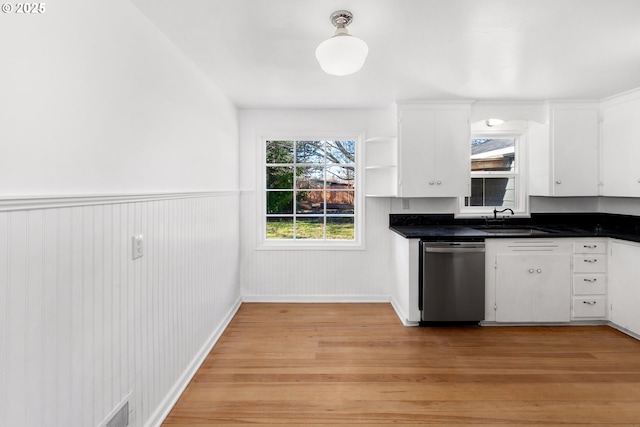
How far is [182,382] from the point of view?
2180mm

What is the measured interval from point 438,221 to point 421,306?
1151 mm

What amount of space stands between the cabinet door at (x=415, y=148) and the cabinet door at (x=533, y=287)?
1.13 m

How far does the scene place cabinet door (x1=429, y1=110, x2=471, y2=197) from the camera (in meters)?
3.50

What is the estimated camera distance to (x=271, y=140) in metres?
3.99

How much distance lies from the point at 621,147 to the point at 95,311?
4675 mm

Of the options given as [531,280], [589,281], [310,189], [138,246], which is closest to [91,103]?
[138,246]

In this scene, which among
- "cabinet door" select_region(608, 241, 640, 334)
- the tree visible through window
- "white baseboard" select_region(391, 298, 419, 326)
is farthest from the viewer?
the tree visible through window

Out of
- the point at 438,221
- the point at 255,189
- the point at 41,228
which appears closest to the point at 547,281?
the point at 438,221

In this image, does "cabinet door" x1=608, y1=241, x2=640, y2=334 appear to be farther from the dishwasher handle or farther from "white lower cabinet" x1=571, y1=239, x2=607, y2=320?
the dishwasher handle

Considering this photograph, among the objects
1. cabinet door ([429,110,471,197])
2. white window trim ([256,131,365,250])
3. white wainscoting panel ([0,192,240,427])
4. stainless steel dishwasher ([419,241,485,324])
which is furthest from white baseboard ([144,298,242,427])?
cabinet door ([429,110,471,197])

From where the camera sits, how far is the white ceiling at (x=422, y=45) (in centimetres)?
173

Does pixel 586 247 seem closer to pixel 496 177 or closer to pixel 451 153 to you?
pixel 496 177

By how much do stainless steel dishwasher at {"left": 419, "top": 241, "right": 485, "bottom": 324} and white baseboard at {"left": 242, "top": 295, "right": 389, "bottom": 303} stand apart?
846 millimetres

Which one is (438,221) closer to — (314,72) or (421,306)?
(421,306)
